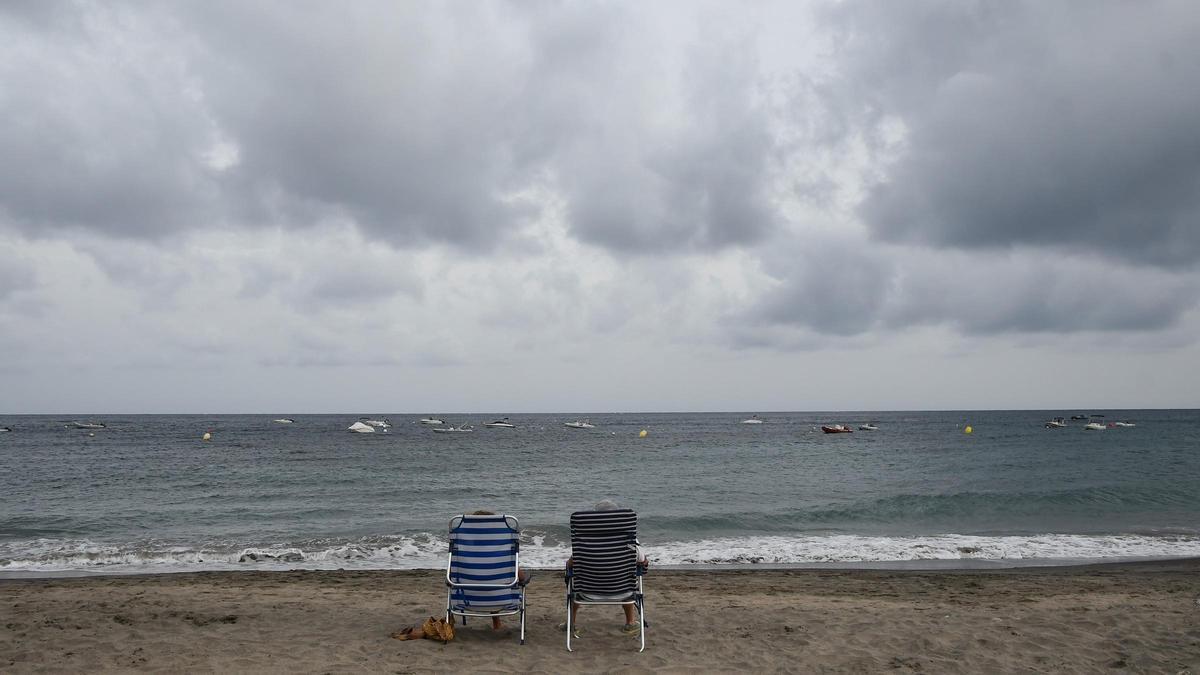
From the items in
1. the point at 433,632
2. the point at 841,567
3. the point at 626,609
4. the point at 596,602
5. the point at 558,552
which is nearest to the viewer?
the point at 596,602

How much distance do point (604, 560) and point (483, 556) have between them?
1187 millimetres

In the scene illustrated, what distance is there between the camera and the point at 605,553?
22.4ft

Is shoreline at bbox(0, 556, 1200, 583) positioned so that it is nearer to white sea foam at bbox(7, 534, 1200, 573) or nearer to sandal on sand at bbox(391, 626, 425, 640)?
white sea foam at bbox(7, 534, 1200, 573)

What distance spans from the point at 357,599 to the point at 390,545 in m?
5.64

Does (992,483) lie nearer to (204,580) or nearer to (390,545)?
(390,545)

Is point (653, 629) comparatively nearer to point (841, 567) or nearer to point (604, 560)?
point (604, 560)

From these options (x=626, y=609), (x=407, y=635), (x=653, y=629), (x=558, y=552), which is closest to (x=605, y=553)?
(x=626, y=609)

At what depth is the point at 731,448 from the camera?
159 feet

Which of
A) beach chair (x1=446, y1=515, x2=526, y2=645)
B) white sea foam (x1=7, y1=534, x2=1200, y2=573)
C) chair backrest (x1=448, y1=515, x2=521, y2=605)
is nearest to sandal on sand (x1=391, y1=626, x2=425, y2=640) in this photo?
beach chair (x1=446, y1=515, x2=526, y2=645)

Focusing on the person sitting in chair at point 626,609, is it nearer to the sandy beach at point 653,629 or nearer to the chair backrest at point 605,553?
the chair backrest at point 605,553

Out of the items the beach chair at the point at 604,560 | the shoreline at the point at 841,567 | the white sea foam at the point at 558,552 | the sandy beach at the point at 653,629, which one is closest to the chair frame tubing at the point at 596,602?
the beach chair at the point at 604,560

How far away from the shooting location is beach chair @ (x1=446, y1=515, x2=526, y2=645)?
6781 millimetres

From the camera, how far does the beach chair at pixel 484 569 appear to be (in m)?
6.78

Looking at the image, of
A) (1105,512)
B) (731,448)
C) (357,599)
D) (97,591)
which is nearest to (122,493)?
(97,591)
